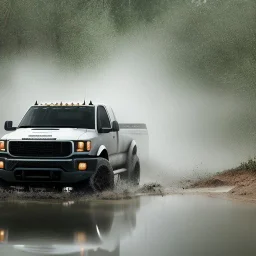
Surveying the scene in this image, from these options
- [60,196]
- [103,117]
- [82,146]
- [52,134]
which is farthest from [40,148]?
[103,117]

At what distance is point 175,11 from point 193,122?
7.12 m

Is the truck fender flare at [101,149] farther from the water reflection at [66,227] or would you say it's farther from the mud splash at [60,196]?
the water reflection at [66,227]

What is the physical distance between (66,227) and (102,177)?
5265 millimetres

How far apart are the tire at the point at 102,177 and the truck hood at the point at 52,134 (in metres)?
0.69

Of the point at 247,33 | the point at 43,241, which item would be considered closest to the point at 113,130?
the point at 43,241

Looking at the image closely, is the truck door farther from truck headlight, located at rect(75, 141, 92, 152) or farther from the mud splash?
the mud splash

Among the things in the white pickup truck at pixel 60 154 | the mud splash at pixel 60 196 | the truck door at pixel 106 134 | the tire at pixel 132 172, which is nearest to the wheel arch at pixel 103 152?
the white pickup truck at pixel 60 154

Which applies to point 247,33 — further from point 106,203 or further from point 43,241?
point 43,241

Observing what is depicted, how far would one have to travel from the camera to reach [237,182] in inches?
880

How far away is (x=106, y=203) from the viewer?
56.4ft

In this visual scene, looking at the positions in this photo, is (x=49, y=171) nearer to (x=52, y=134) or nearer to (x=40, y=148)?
(x=40, y=148)

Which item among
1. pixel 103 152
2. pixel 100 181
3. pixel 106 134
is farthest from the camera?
pixel 106 134

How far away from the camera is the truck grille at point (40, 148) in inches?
707

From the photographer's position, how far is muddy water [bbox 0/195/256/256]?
422 inches
